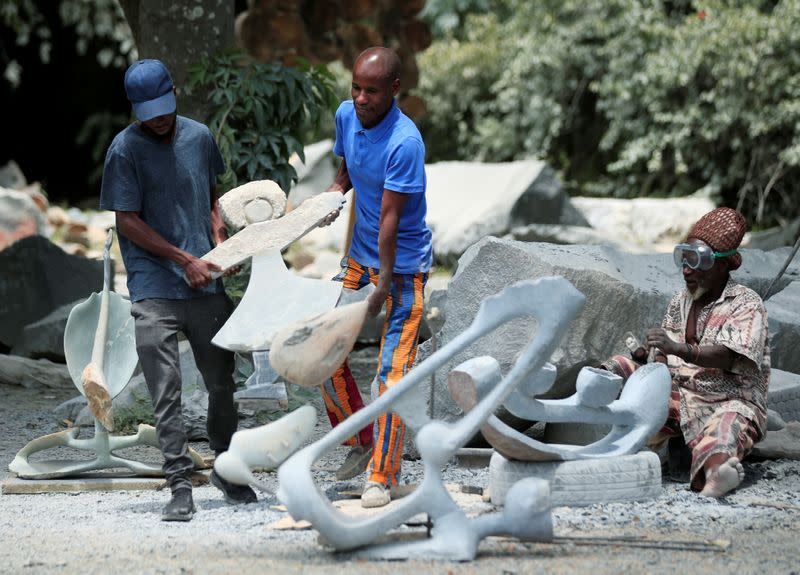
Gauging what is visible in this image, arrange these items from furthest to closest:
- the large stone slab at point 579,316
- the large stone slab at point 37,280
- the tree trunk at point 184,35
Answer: the large stone slab at point 37,280 → the tree trunk at point 184,35 → the large stone slab at point 579,316

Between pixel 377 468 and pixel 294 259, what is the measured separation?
9006 millimetres

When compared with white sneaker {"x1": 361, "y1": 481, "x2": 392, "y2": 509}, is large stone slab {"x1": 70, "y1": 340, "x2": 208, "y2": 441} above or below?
below

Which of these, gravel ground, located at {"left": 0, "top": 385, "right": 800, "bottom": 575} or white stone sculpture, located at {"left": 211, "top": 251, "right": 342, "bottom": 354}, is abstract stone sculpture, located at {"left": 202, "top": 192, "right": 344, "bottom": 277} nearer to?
white stone sculpture, located at {"left": 211, "top": 251, "right": 342, "bottom": 354}

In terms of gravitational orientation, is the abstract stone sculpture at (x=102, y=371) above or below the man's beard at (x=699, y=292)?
below

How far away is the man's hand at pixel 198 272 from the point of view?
178 inches

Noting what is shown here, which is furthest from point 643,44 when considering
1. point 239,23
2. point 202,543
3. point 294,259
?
point 202,543

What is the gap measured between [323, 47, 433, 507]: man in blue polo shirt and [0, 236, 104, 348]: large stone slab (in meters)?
5.08

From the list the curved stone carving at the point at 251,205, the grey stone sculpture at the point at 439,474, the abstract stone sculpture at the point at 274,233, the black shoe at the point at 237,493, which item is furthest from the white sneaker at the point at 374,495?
the curved stone carving at the point at 251,205

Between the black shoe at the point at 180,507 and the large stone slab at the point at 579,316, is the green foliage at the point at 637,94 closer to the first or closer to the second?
the large stone slab at the point at 579,316

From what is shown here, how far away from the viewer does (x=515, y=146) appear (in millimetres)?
18016

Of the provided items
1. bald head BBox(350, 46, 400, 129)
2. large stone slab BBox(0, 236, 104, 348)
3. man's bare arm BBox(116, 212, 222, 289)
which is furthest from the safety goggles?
large stone slab BBox(0, 236, 104, 348)

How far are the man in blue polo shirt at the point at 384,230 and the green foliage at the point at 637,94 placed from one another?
33.7ft

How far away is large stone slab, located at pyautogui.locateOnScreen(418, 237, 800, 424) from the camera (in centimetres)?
537

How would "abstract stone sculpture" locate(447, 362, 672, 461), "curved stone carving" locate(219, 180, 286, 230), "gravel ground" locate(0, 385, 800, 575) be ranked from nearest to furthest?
"gravel ground" locate(0, 385, 800, 575) < "abstract stone sculpture" locate(447, 362, 672, 461) < "curved stone carving" locate(219, 180, 286, 230)
